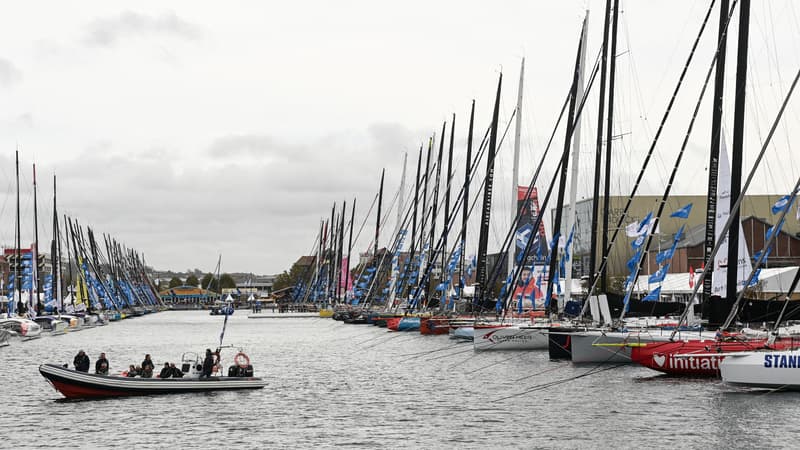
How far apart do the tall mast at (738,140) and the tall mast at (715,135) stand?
7.99 feet

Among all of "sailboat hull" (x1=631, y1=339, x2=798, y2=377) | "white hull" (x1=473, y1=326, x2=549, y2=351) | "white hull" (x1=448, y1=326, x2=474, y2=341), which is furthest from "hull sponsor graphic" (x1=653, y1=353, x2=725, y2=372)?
"white hull" (x1=448, y1=326, x2=474, y2=341)

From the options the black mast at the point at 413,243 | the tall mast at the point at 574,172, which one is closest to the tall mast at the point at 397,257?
the black mast at the point at 413,243

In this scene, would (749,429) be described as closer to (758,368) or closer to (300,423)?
(758,368)

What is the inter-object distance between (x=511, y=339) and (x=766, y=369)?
26611 millimetres

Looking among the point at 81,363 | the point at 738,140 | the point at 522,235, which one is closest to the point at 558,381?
the point at 738,140

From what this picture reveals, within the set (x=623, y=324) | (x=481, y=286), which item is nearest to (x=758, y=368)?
(x=623, y=324)

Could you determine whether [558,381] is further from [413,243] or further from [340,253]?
[340,253]

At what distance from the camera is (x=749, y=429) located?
32.3 metres

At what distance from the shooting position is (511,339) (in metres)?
63.2

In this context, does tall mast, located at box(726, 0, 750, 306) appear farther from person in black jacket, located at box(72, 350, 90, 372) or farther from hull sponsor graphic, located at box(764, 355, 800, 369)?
person in black jacket, located at box(72, 350, 90, 372)

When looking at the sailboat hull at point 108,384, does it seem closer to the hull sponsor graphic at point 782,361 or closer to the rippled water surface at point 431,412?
the rippled water surface at point 431,412

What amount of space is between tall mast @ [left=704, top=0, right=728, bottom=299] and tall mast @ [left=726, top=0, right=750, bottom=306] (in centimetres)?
243

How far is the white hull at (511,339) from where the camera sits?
205 ft

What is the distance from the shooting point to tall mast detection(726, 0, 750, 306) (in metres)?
40.3
